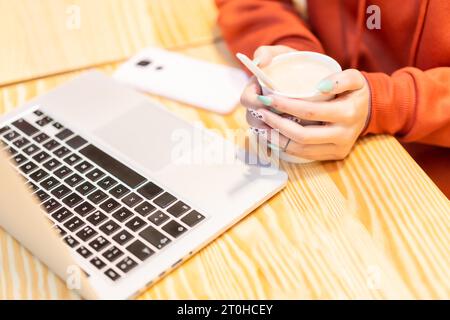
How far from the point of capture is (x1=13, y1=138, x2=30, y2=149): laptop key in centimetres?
72

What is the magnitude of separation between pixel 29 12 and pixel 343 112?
523mm

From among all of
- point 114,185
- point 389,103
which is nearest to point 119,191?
point 114,185

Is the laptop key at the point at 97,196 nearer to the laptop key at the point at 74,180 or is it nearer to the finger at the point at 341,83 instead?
the laptop key at the point at 74,180

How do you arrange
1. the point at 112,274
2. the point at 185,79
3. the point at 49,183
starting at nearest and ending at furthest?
the point at 112,274
the point at 49,183
the point at 185,79

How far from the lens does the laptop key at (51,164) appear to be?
2.24ft

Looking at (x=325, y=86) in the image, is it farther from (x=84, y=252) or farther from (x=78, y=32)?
(x=78, y=32)

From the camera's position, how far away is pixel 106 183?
0.66m

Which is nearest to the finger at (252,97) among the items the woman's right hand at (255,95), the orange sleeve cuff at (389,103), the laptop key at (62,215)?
the woman's right hand at (255,95)

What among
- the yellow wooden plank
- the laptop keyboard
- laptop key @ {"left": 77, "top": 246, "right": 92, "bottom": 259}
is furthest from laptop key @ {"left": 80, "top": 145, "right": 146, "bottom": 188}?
the yellow wooden plank

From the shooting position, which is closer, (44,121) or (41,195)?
(41,195)

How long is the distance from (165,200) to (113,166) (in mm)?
92

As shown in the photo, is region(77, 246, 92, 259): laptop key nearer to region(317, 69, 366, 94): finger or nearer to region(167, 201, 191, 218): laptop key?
region(167, 201, 191, 218): laptop key

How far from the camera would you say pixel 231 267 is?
60 cm

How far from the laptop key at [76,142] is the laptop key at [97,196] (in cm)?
10
